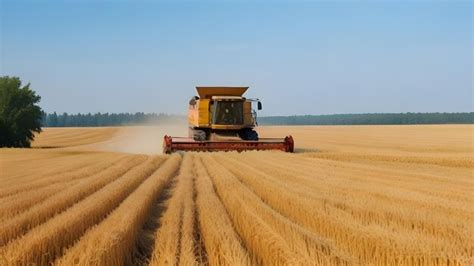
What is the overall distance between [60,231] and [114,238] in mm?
1106

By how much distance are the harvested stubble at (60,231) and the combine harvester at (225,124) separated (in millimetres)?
13996

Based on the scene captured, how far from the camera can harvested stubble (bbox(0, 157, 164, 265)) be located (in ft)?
19.9

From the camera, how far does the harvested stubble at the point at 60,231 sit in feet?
19.9

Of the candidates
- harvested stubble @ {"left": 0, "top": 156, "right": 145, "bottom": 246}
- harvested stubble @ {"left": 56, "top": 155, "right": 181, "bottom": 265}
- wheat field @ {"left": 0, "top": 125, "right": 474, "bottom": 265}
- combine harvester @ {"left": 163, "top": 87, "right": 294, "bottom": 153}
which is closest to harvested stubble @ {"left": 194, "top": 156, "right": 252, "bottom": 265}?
wheat field @ {"left": 0, "top": 125, "right": 474, "bottom": 265}

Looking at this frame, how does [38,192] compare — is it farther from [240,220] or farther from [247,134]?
[247,134]

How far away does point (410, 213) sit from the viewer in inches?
325

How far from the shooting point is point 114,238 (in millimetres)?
6473

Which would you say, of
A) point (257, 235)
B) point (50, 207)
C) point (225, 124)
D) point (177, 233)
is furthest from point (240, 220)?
point (225, 124)

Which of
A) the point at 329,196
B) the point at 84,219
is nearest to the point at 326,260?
the point at 84,219

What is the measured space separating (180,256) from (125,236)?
3.83 ft

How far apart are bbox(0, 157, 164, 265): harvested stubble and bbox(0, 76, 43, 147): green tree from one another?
40597 mm

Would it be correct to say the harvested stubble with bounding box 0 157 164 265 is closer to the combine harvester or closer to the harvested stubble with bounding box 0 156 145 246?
the harvested stubble with bounding box 0 156 145 246

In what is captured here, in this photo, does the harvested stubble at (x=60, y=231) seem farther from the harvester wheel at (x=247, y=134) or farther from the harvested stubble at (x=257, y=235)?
the harvester wheel at (x=247, y=134)

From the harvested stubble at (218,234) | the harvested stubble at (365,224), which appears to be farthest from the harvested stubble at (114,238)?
the harvested stubble at (365,224)
